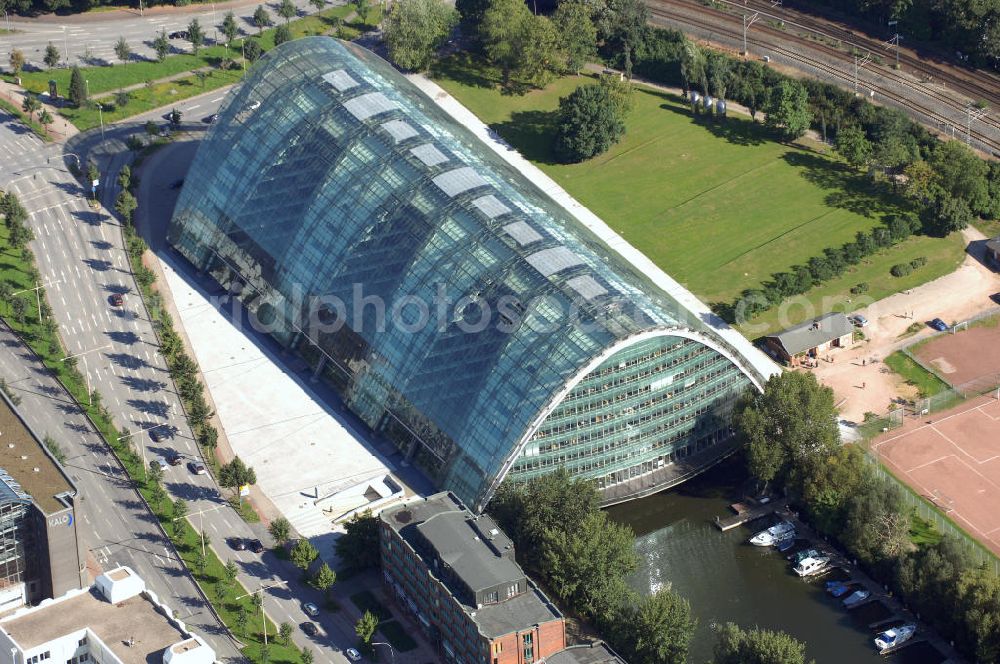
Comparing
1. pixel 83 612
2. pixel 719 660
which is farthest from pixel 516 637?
pixel 83 612

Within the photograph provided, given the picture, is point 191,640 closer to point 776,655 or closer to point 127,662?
point 127,662

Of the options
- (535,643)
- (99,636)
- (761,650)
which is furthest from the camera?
(535,643)

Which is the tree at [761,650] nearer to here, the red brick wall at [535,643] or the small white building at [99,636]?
the red brick wall at [535,643]

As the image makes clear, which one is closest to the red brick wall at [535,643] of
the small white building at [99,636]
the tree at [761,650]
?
the tree at [761,650]

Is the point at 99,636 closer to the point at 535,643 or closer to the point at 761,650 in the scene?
the point at 535,643

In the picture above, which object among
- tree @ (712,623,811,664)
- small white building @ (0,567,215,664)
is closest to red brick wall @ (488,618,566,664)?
tree @ (712,623,811,664)

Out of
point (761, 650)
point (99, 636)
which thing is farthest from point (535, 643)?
point (99, 636)

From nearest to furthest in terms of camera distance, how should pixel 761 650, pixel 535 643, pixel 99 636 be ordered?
pixel 99 636
pixel 761 650
pixel 535 643

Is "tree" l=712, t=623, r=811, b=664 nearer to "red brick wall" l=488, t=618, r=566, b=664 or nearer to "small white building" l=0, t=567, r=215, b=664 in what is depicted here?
"red brick wall" l=488, t=618, r=566, b=664

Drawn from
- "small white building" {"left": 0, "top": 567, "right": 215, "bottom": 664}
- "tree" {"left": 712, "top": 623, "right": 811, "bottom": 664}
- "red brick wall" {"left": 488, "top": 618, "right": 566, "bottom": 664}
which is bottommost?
"tree" {"left": 712, "top": 623, "right": 811, "bottom": 664}
